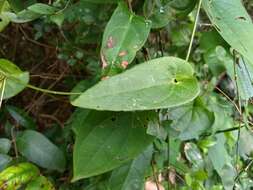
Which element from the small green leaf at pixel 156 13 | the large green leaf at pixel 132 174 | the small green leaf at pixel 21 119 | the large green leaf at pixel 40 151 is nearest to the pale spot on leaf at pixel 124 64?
the small green leaf at pixel 156 13

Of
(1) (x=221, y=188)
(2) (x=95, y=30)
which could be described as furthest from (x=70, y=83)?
(1) (x=221, y=188)

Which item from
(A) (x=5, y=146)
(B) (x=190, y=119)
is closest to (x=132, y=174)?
(B) (x=190, y=119)

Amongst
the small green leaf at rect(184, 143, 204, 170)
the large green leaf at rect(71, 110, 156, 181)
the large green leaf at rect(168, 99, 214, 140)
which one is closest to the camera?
the large green leaf at rect(71, 110, 156, 181)

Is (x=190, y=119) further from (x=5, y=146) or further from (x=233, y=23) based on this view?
(x=5, y=146)

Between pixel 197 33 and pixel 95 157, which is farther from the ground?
pixel 95 157

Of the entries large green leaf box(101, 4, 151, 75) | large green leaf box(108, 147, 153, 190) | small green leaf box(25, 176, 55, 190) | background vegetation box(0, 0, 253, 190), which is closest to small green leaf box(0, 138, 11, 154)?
background vegetation box(0, 0, 253, 190)

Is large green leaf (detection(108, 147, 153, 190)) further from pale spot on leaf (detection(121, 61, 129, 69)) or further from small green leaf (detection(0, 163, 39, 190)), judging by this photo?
pale spot on leaf (detection(121, 61, 129, 69))

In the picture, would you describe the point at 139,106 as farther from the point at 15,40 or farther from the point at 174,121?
the point at 15,40
